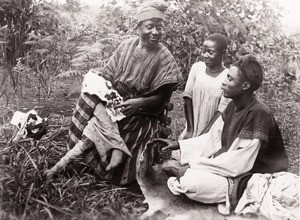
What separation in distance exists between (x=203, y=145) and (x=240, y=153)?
569 millimetres

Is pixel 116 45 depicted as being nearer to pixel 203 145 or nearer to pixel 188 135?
pixel 188 135

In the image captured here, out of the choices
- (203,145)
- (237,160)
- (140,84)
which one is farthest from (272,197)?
(140,84)

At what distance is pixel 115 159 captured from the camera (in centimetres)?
368

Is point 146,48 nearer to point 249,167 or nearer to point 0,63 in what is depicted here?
point 249,167

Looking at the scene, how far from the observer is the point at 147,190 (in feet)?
12.0

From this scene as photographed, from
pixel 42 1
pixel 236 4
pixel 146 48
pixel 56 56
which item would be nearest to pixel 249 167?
pixel 146 48

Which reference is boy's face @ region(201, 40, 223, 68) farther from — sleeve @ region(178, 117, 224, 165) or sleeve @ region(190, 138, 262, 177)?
sleeve @ region(190, 138, 262, 177)

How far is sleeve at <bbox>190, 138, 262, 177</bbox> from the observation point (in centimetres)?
325

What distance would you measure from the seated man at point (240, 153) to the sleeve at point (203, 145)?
0.28 meters

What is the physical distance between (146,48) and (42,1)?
151 inches

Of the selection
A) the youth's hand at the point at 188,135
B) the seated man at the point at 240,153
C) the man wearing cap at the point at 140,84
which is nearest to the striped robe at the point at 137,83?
the man wearing cap at the point at 140,84

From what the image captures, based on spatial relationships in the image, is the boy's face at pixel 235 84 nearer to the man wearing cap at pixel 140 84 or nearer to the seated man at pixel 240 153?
the seated man at pixel 240 153

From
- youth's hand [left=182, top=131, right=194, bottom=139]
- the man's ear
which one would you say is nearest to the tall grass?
youth's hand [left=182, top=131, right=194, bottom=139]

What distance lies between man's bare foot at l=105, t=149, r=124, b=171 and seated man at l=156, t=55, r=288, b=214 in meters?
0.57
